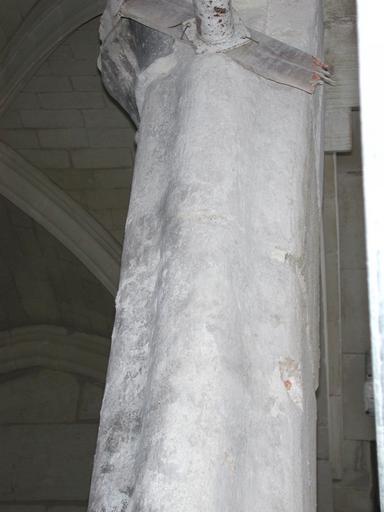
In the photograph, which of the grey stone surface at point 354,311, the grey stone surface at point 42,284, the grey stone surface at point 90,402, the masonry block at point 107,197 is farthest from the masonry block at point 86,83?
the grey stone surface at point 90,402

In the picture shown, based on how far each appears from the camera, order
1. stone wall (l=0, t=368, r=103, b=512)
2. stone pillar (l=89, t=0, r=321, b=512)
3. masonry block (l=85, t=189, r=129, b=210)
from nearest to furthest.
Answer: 1. stone pillar (l=89, t=0, r=321, b=512)
2. masonry block (l=85, t=189, r=129, b=210)
3. stone wall (l=0, t=368, r=103, b=512)

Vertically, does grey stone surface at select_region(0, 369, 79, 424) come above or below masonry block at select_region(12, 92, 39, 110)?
below

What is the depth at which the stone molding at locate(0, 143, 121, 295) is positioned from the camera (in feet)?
20.9

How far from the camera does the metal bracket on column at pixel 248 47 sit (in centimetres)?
212

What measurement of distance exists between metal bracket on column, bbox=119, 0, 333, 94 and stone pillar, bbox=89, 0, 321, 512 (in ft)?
0.09

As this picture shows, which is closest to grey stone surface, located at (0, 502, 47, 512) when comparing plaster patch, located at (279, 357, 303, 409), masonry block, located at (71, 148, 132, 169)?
masonry block, located at (71, 148, 132, 169)

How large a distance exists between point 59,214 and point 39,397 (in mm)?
1696

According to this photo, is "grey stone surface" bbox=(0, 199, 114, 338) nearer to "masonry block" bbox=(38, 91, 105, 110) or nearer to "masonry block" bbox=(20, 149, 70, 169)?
"masonry block" bbox=(20, 149, 70, 169)

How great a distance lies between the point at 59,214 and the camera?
6.44 meters

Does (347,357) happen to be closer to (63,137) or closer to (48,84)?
(63,137)

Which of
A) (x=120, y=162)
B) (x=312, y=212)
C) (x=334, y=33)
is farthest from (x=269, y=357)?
(x=120, y=162)

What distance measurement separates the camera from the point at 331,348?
5.16m

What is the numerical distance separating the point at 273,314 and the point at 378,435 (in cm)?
72

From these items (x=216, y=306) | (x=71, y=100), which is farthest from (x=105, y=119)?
(x=216, y=306)
